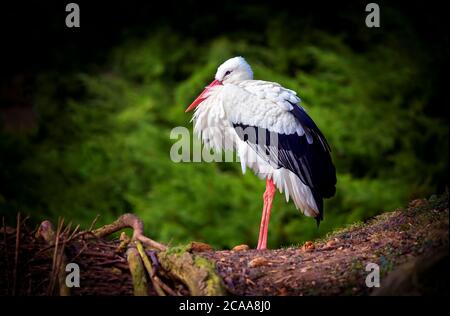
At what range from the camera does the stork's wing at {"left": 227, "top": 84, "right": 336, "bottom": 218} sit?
20.2ft

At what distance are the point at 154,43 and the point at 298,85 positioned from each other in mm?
2698

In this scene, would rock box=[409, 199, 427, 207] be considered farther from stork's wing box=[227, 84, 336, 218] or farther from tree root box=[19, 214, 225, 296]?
tree root box=[19, 214, 225, 296]

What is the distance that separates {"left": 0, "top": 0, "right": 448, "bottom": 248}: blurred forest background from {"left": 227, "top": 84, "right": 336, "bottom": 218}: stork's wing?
3992 mm

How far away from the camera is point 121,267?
4.68 meters

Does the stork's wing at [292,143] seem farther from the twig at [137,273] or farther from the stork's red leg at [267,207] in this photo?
the twig at [137,273]

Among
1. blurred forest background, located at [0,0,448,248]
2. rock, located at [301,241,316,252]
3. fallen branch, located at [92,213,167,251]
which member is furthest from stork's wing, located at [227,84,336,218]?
blurred forest background, located at [0,0,448,248]

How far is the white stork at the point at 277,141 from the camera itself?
6172 mm

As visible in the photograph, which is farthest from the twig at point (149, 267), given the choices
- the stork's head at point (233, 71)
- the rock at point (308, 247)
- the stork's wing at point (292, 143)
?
the stork's head at point (233, 71)

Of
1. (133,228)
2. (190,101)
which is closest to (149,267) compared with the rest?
(133,228)

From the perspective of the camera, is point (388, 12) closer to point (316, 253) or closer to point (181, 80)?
point (181, 80)

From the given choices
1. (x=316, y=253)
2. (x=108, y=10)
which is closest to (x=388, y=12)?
(x=108, y=10)

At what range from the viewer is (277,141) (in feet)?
20.4

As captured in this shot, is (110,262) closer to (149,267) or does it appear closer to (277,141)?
(149,267)

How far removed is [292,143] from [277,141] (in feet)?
0.41
